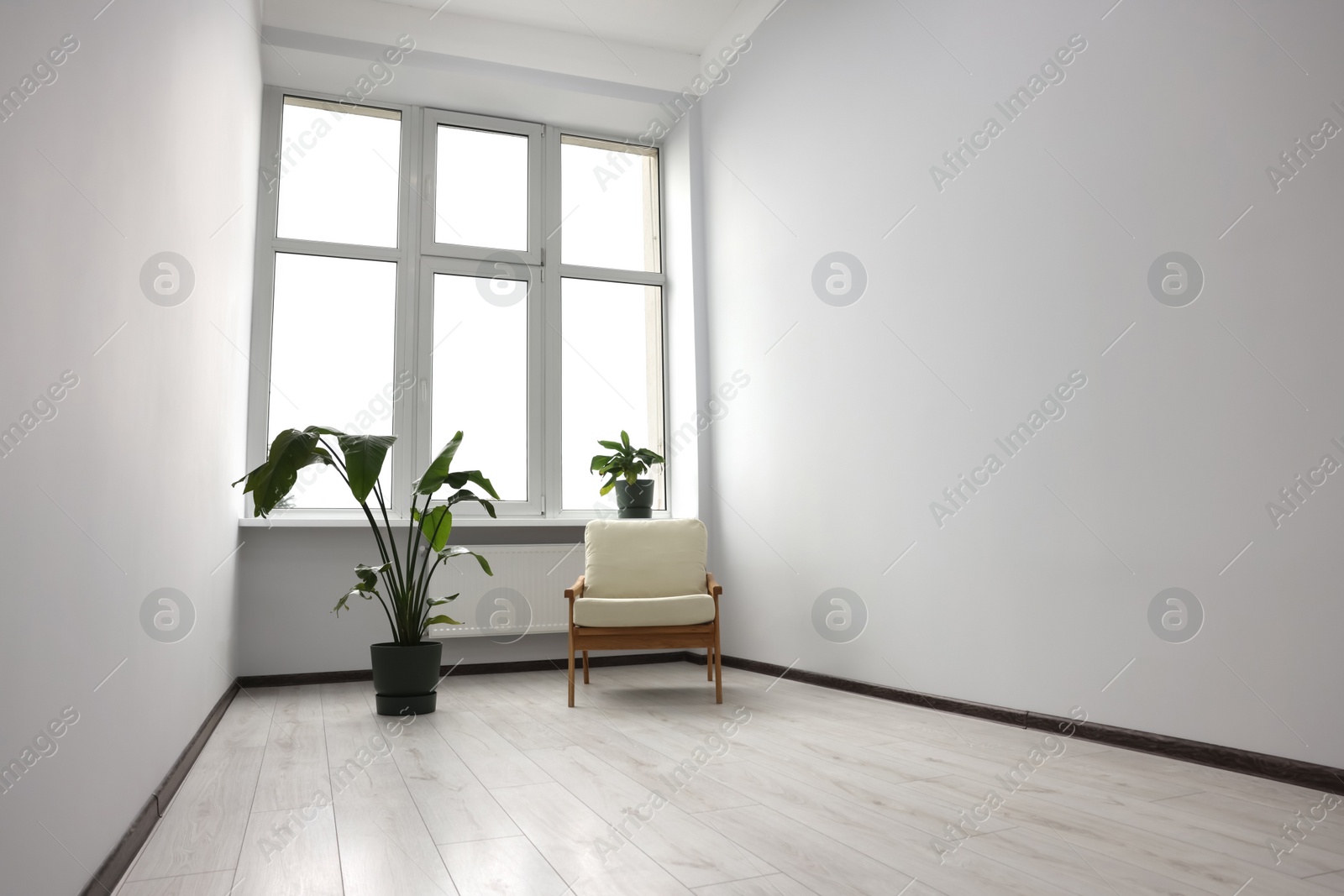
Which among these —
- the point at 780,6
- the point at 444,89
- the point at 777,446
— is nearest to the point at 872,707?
the point at 777,446

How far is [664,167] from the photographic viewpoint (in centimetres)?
600

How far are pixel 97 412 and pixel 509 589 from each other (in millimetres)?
3505

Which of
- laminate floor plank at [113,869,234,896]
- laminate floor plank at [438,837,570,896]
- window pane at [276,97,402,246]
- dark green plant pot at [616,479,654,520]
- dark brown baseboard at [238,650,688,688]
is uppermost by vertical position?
window pane at [276,97,402,246]

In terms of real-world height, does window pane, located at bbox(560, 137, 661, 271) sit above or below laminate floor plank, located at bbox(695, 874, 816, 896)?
above

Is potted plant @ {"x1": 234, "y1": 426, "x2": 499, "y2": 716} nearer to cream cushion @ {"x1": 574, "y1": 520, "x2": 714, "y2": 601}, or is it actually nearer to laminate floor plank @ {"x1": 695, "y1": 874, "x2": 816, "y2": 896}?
cream cushion @ {"x1": 574, "y1": 520, "x2": 714, "y2": 601}

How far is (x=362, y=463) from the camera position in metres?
3.31

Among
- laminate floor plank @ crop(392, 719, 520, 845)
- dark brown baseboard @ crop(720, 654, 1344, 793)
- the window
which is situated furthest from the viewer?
the window

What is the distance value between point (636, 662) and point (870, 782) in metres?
3.09

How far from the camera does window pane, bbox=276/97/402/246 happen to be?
5121 millimetres

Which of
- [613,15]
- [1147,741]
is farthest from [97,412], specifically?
[613,15]

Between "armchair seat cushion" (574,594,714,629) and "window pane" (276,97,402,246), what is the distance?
111 inches

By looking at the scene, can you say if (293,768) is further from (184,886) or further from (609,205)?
(609,205)

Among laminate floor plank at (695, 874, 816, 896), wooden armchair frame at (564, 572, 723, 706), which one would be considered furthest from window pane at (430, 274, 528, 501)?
laminate floor plank at (695, 874, 816, 896)

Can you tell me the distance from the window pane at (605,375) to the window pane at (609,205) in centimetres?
21
